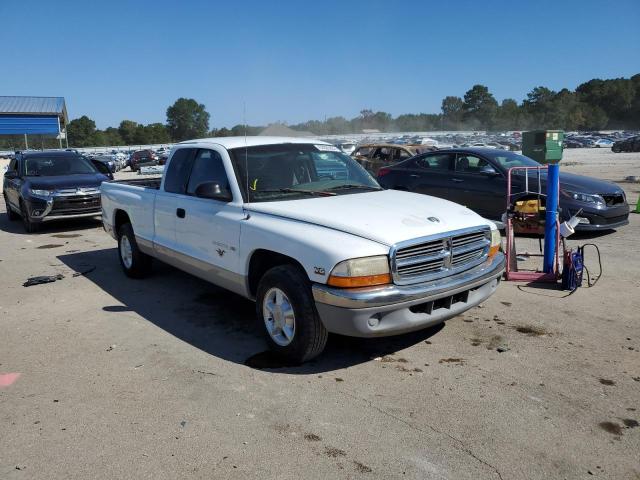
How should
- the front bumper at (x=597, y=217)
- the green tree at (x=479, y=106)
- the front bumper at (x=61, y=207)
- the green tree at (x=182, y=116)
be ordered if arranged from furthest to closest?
1. the green tree at (x=479, y=106)
2. the green tree at (x=182, y=116)
3. the front bumper at (x=61, y=207)
4. the front bumper at (x=597, y=217)

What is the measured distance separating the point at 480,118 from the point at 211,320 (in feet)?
462

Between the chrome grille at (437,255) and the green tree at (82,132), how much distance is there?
343 feet

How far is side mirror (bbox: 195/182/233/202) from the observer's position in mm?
4621

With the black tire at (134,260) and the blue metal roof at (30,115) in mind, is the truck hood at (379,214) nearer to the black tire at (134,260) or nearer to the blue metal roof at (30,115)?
the black tire at (134,260)

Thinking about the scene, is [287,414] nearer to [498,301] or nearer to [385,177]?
[498,301]

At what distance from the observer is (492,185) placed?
9250 millimetres

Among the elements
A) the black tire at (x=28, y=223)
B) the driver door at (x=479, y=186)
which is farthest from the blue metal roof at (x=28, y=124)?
the driver door at (x=479, y=186)

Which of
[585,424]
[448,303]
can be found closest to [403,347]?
[448,303]

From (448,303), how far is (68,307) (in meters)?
4.15

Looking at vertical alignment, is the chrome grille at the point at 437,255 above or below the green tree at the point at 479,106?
below

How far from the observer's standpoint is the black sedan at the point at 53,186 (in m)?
10.5

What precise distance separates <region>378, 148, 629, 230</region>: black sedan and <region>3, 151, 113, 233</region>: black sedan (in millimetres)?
6163

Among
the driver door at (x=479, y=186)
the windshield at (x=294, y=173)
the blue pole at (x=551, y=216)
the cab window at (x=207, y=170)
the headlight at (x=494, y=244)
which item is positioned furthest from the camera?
the driver door at (x=479, y=186)

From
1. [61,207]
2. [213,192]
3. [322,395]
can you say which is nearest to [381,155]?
[61,207]
